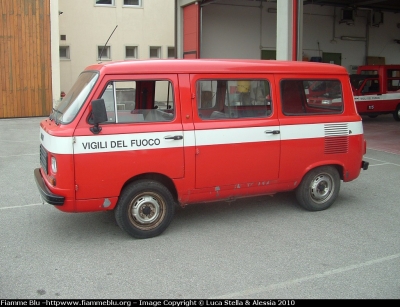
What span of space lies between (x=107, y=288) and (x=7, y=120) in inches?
638

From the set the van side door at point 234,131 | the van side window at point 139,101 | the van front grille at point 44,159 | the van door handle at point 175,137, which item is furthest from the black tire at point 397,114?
the van front grille at point 44,159

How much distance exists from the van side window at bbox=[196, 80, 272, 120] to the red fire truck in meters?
12.6

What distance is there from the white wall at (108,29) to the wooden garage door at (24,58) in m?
2.42

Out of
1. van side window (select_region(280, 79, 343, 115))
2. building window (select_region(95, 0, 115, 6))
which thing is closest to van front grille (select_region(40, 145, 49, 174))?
van side window (select_region(280, 79, 343, 115))

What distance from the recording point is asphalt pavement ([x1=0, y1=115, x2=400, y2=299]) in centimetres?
422

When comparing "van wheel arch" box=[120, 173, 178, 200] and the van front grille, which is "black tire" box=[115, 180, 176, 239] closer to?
"van wheel arch" box=[120, 173, 178, 200]

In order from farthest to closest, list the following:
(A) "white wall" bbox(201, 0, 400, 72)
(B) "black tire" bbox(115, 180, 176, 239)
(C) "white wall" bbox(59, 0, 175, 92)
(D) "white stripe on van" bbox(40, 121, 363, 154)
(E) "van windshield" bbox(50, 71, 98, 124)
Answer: (C) "white wall" bbox(59, 0, 175, 92), (A) "white wall" bbox(201, 0, 400, 72), (B) "black tire" bbox(115, 180, 176, 239), (E) "van windshield" bbox(50, 71, 98, 124), (D) "white stripe on van" bbox(40, 121, 363, 154)

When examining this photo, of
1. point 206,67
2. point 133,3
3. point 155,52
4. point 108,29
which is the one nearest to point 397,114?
point 155,52

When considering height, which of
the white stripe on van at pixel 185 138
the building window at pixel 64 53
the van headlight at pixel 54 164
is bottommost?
the van headlight at pixel 54 164

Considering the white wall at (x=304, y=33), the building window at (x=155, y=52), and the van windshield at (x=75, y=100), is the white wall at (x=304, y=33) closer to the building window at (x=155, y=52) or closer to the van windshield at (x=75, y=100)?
the building window at (x=155, y=52)

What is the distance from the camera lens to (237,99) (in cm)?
602

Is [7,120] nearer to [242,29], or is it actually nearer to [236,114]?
[242,29]

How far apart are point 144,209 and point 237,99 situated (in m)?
1.84

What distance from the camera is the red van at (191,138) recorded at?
5.18 m
